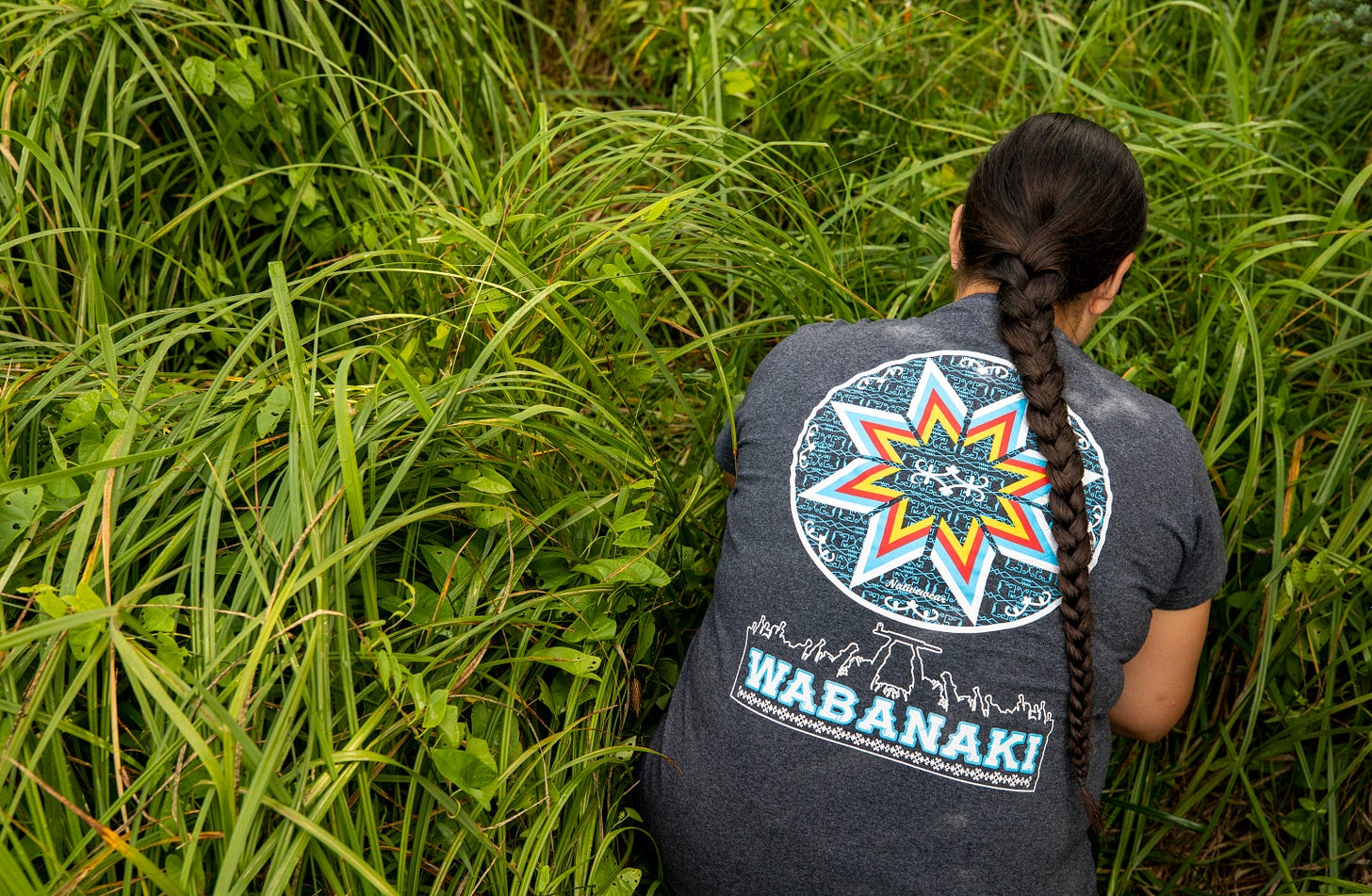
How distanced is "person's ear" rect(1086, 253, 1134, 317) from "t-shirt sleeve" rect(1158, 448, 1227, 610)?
0.30 m

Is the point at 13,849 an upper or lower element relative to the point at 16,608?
lower

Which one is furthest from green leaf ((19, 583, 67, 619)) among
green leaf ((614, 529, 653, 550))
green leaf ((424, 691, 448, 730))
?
green leaf ((614, 529, 653, 550))

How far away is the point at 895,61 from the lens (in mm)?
2748

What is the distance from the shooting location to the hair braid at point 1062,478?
134 centimetres

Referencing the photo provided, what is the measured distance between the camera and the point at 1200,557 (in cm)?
153

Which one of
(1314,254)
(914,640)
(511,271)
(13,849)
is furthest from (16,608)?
(1314,254)

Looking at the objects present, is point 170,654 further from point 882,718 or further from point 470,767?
point 882,718

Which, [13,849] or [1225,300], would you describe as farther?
[1225,300]

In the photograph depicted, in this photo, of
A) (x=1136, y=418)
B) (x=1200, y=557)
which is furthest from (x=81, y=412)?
(x=1200, y=557)

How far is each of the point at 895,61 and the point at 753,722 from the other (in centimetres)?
202

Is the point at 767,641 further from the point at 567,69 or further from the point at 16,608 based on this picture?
the point at 567,69

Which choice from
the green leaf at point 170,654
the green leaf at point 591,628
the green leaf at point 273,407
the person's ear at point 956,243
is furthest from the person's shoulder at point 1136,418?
the green leaf at point 170,654

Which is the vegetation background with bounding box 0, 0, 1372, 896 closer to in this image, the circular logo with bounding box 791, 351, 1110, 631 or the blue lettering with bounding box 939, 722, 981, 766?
the circular logo with bounding box 791, 351, 1110, 631

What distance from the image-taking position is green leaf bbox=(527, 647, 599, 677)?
57.9 inches
